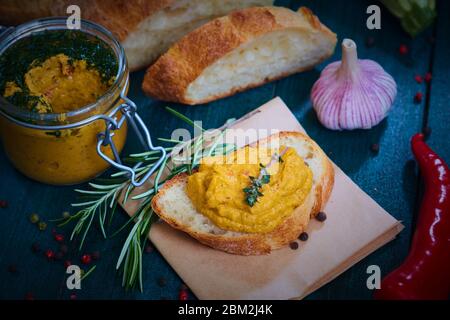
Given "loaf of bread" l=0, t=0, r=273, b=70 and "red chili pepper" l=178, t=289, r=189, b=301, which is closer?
"red chili pepper" l=178, t=289, r=189, b=301

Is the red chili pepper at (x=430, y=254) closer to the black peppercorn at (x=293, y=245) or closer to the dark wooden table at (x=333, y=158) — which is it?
the dark wooden table at (x=333, y=158)

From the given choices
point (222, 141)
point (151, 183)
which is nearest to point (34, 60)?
point (151, 183)

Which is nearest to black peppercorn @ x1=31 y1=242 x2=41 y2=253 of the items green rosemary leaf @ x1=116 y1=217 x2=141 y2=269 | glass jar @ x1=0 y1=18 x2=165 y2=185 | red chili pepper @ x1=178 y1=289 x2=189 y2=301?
glass jar @ x1=0 y1=18 x2=165 y2=185

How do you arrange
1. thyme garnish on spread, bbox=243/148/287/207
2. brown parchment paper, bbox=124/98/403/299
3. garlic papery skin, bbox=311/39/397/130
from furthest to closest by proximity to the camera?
1. garlic papery skin, bbox=311/39/397/130
2. brown parchment paper, bbox=124/98/403/299
3. thyme garnish on spread, bbox=243/148/287/207

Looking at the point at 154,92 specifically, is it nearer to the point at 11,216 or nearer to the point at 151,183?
the point at 151,183

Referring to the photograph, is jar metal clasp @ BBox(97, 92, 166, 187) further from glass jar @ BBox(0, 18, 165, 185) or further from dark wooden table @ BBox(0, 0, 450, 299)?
dark wooden table @ BBox(0, 0, 450, 299)
